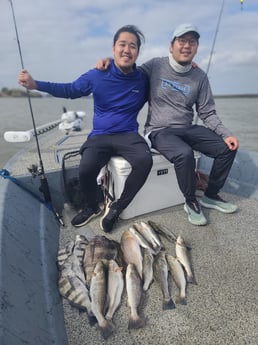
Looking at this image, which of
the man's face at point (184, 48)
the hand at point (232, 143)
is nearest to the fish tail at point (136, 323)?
the hand at point (232, 143)

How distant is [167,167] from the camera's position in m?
2.83

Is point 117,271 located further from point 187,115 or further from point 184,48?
point 184,48

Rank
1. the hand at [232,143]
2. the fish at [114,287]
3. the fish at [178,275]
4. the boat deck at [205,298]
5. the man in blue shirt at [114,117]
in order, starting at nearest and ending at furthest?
the boat deck at [205,298]
the fish at [114,287]
the fish at [178,275]
the man in blue shirt at [114,117]
the hand at [232,143]

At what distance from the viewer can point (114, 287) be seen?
183 centimetres

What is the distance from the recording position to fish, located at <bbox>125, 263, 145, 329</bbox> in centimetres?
162

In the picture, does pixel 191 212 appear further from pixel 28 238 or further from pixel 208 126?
pixel 28 238

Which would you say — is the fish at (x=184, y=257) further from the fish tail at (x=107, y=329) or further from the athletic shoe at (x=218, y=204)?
the athletic shoe at (x=218, y=204)

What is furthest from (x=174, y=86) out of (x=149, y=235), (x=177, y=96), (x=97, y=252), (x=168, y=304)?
(x=168, y=304)

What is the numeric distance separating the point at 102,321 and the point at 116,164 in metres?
1.44

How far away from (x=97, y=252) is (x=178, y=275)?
702 millimetres

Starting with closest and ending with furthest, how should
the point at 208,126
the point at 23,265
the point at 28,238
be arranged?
the point at 23,265 < the point at 28,238 < the point at 208,126

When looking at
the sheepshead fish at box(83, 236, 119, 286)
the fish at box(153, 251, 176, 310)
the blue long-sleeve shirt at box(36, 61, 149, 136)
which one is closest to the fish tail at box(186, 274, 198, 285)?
the fish at box(153, 251, 176, 310)

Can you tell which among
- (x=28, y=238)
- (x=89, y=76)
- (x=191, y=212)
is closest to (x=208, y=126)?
(x=191, y=212)

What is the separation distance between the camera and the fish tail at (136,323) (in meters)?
1.61
